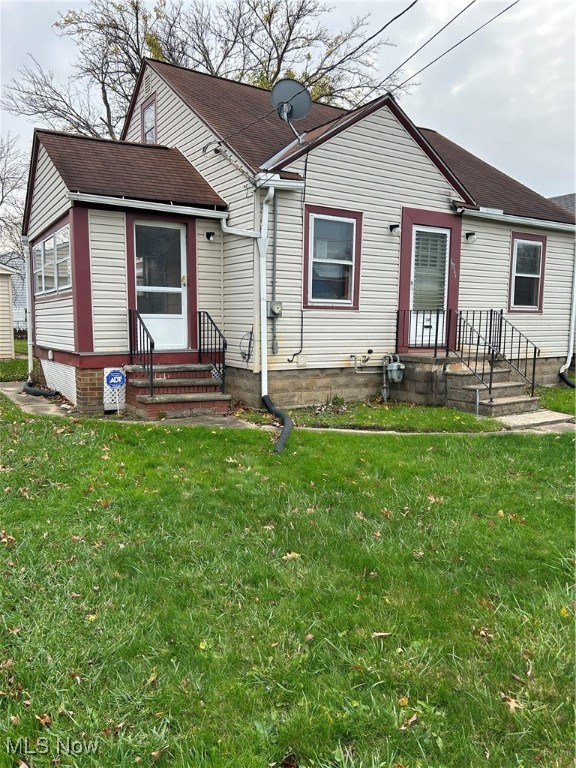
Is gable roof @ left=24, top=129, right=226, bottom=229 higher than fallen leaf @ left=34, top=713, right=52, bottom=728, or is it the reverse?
gable roof @ left=24, top=129, right=226, bottom=229

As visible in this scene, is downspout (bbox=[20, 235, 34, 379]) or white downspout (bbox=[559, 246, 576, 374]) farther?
white downspout (bbox=[559, 246, 576, 374])

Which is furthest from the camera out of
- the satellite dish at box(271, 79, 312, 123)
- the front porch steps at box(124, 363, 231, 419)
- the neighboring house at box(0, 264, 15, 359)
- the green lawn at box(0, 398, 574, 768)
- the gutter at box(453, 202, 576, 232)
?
the neighboring house at box(0, 264, 15, 359)

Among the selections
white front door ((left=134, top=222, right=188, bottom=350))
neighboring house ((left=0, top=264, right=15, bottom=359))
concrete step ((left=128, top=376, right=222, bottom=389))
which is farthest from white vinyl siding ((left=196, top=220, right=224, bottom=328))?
neighboring house ((left=0, top=264, right=15, bottom=359))

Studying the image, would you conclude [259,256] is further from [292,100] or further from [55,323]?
[55,323]

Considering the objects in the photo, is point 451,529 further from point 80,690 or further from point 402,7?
point 402,7

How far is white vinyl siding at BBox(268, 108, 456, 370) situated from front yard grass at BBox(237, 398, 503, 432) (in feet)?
2.69

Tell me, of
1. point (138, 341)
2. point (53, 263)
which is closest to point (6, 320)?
point (53, 263)

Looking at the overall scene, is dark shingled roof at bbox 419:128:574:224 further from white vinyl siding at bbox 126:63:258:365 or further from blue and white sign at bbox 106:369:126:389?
blue and white sign at bbox 106:369:126:389

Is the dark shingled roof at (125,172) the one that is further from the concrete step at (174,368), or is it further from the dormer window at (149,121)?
the concrete step at (174,368)

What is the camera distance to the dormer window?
11406 mm

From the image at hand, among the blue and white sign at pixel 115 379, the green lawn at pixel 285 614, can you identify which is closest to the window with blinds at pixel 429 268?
the green lawn at pixel 285 614

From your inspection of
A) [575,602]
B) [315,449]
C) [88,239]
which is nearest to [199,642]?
[575,602]

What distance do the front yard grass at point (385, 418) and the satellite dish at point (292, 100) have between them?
4.68 metres

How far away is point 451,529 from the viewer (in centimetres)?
382
